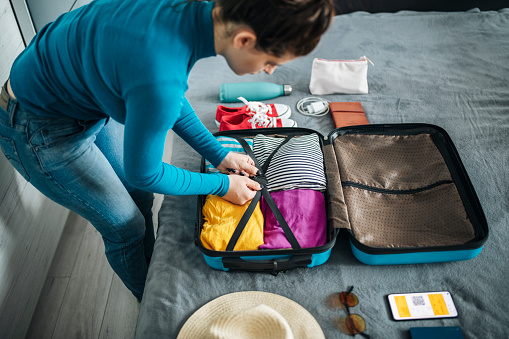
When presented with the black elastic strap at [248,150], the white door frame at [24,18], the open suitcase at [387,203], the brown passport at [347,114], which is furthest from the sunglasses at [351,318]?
the white door frame at [24,18]

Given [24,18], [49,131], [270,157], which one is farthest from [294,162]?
[24,18]

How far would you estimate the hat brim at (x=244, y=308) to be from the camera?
0.94 meters

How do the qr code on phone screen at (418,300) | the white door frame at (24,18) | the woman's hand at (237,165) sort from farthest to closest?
the white door frame at (24,18) < the woman's hand at (237,165) < the qr code on phone screen at (418,300)

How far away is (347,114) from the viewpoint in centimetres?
160

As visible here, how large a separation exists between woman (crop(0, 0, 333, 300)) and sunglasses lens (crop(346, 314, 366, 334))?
463mm

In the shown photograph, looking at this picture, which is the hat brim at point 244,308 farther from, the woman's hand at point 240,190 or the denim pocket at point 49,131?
the denim pocket at point 49,131

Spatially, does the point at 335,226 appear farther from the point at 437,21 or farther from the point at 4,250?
the point at 437,21

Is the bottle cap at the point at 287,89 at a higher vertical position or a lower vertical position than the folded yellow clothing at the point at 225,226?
lower

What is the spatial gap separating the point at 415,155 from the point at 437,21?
1.26 meters

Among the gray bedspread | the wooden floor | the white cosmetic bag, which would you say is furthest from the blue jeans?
the white cosmetic bag

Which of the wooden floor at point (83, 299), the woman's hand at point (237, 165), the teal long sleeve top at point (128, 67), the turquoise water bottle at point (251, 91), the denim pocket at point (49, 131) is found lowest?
the wooden floor at point (83, 299)

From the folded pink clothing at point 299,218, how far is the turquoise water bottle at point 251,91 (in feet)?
2.17

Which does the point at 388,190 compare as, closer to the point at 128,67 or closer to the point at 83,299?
the point at 128,67

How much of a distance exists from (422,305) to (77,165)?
945mm
